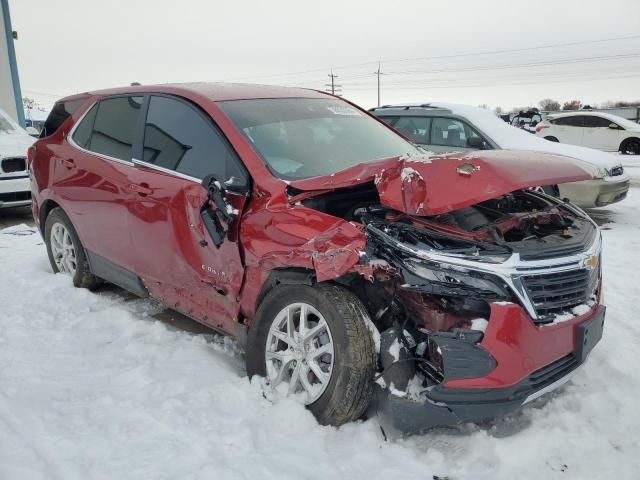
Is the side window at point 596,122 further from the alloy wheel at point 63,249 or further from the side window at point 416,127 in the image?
the alloy wheel at point 63,249

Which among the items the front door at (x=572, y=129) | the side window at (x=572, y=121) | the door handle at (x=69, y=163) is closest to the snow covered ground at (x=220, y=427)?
the door handle at (x=69, y=163)

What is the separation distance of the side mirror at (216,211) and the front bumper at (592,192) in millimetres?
5472

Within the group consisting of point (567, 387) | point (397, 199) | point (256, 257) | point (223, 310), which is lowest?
point (567, 387)

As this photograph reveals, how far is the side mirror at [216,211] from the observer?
112 inches

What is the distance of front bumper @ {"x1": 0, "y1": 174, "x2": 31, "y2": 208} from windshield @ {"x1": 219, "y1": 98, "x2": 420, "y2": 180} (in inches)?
220

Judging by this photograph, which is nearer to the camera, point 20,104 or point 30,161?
point 30,161

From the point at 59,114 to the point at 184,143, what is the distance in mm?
2078

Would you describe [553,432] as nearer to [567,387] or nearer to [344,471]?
[567,387]

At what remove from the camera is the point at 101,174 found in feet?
12.7

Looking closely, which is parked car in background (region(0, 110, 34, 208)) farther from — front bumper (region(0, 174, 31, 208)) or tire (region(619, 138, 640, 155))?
tire (region(619, 138, 640, 155))

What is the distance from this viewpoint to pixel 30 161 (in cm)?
484

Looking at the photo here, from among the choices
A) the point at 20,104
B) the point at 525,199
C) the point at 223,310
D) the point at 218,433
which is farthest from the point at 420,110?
the point at 20,104

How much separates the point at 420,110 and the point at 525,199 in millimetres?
5484

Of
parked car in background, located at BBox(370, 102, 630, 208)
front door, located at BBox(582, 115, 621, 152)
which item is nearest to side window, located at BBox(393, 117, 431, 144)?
parked car in background, located at BBox(370, 102, 630, 208)
